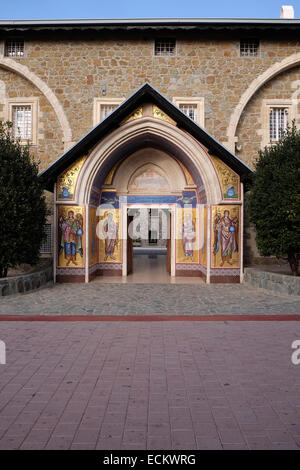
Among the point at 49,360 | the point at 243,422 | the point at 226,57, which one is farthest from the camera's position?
the point at 226,57

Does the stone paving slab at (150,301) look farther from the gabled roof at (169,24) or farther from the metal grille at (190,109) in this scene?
the gabled roof at (169,24)

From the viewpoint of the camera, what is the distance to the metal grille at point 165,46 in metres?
14.2

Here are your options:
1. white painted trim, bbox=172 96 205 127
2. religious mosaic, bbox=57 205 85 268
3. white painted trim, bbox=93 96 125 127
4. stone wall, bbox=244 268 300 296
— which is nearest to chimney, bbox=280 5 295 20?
white painted trim, bbox=172 96 205 127

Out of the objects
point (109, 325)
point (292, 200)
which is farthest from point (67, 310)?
point (292, 200)

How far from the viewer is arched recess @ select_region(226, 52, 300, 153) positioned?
14.0 meters

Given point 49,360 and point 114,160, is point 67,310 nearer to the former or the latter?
point 49,360

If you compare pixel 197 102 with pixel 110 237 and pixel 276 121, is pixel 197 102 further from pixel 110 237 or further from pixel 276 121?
pixel 110 237

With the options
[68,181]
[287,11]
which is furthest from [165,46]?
[68,181]

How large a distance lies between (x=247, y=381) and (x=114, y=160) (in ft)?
32.5

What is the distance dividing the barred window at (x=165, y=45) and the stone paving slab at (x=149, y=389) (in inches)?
494

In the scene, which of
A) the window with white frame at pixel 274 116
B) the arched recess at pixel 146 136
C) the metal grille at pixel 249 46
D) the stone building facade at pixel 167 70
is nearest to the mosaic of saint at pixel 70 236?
the arched recess at pixel 146 136

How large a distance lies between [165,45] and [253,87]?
4.18m

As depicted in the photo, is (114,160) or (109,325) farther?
(114,160)
